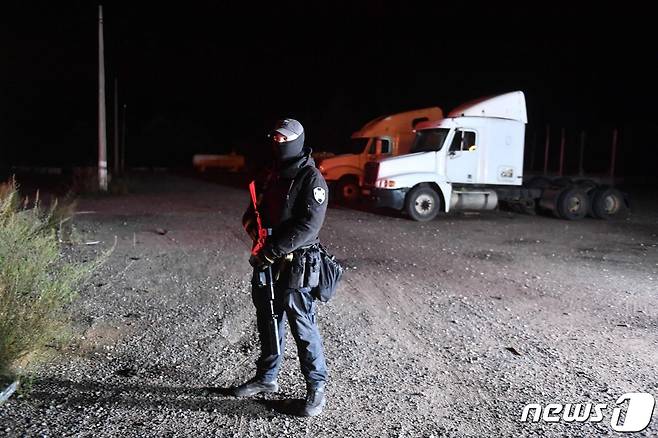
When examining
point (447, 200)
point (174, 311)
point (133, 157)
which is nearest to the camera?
point (174, 311)

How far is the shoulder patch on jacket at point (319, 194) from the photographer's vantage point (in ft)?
13.2

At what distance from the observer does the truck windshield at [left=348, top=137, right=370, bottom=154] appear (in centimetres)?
2000

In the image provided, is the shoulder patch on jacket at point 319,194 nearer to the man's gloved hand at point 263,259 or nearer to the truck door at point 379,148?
the man's gloved hand at point 263,259

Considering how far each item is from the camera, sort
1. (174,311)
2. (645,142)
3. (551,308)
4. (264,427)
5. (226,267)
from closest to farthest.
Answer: (264,427) → (174,311) → (551,308) → (226,267) → (645,142)

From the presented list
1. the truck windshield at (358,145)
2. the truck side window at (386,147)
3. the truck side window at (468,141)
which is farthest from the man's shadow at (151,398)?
the truck windshield at (358,145)

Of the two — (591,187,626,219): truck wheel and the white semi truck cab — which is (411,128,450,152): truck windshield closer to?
the white semi truck cab

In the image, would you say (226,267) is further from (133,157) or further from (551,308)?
(133,157)

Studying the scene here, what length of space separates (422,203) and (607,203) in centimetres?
563

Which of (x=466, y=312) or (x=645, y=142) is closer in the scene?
(x=466, y=312)

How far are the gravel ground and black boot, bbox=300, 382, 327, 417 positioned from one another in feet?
0.27

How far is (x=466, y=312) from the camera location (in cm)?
689

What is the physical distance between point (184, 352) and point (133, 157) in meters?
66.6

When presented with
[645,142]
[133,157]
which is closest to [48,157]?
[133,157]

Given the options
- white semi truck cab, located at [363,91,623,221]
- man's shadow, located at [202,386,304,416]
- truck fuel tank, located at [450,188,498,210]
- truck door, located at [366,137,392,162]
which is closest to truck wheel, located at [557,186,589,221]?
white semi truck cab, located at [363,91,623,221]
